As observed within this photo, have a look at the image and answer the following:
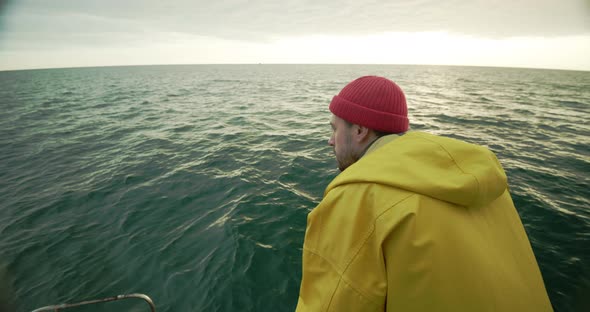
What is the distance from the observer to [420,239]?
3.24ft

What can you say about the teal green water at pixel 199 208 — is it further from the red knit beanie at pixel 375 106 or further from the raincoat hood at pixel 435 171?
the raincoat hood at pixel 435 171

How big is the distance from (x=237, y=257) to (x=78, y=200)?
215 inches

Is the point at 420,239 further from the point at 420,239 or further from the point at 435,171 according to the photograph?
the point at 435,171

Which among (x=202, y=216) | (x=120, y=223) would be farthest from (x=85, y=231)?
(x=202, y=216)

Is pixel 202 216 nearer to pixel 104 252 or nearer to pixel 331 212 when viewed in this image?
pixel 104 252

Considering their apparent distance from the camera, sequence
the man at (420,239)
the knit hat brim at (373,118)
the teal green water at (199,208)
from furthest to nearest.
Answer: the teal green water at (199,208) < the knit hat brim at (373,118) < the man at (420,239)

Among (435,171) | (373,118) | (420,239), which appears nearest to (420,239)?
(420,239)

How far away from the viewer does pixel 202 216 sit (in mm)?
6055

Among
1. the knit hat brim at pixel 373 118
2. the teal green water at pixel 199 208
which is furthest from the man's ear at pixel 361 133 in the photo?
the teal green water at pixel 199 208

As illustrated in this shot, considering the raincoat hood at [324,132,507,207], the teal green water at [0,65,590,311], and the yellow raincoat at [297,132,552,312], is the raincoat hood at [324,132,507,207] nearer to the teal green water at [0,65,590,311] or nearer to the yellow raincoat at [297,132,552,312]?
the yellow raincoat at [297,132,552,312]

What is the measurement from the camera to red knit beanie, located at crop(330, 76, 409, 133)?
179 centimetres

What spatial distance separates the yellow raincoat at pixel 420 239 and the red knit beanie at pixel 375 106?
0.49 metres

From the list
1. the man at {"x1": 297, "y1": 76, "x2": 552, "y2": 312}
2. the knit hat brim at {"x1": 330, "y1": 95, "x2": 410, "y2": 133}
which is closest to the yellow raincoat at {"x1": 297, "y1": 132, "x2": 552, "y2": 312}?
the man at {"x1": 297, "y1": 76, "x2": 552, "y2": 312}

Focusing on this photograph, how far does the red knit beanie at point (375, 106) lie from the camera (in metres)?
1.79
